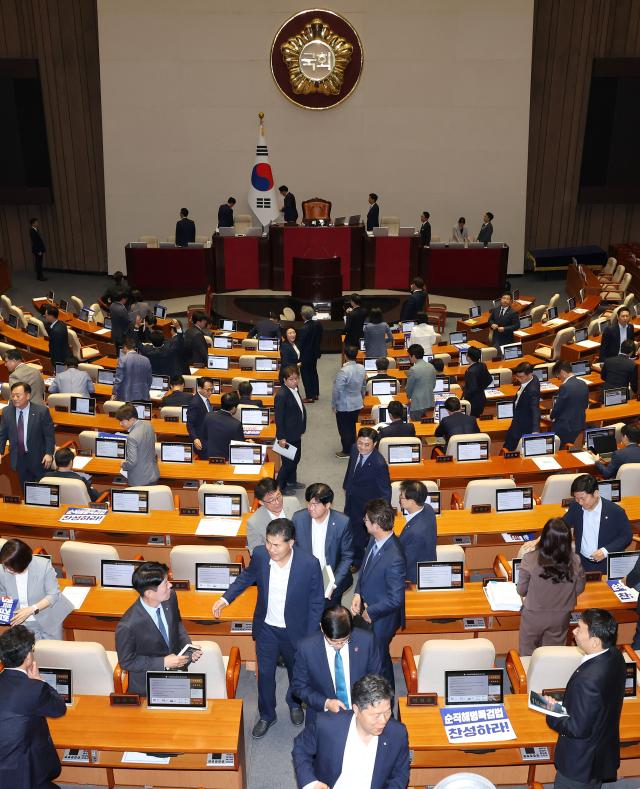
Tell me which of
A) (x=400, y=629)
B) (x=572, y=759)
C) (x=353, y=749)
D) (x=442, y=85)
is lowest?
(x=400, y=629)

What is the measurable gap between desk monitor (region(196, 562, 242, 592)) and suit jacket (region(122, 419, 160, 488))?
1888 millimetres

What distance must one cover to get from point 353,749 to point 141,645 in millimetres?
1454

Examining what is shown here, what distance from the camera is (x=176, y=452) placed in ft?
26.2

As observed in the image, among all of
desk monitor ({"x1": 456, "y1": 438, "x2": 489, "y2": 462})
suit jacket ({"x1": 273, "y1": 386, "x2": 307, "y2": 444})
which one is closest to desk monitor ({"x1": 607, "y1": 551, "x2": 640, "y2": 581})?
desk monitor ({"x1": 456, "y1": 438, "x2": 489, "y2": 462})

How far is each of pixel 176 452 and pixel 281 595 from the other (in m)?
3.35

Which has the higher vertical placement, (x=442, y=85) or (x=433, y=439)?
(x=442, y=85)

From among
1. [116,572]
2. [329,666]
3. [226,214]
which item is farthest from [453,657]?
[226,214]

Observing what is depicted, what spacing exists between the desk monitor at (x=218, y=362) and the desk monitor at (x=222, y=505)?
452cm

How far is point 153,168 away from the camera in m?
18.6

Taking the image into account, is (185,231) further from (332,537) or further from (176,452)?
(332,537)

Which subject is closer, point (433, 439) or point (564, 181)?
point (433, 439)

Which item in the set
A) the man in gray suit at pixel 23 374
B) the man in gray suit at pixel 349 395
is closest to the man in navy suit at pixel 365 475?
the man in gray suit at pixel 349 395

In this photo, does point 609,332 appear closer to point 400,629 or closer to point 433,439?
point 433,439

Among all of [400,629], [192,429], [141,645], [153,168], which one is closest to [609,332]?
[192,429]
